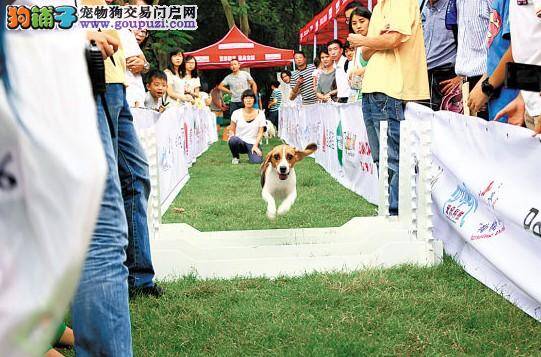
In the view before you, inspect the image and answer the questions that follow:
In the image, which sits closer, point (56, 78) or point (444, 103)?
point (56, 78)

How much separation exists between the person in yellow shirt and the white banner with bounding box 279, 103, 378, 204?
1.75m

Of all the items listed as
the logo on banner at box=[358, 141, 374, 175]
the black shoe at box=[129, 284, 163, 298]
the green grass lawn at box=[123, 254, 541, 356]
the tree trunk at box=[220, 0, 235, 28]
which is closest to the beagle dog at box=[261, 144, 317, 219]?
the logo on banner at box=[358, 141, 374, 175]

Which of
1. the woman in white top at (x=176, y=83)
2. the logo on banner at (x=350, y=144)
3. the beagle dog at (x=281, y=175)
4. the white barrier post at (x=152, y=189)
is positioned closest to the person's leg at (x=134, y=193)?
the white barrier post at (x=152, y=189)

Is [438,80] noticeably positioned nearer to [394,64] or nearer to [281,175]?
[394,64]

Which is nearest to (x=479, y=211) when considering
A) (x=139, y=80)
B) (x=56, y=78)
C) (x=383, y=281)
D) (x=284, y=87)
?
(x=383, y=281)

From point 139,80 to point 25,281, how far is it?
28.6 ft

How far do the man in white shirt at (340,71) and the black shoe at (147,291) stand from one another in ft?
26.5

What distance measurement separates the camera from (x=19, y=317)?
89cm

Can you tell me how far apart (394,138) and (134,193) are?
9.57ft

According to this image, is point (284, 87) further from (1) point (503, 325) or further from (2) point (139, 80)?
(1) point (503, 325)

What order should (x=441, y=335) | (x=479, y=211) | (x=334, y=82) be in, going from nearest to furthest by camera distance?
(x=441, y=335), (x=479, y=211), (x=334, y=82)

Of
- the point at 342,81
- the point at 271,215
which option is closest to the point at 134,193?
the point at 271,215

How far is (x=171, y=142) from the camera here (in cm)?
938

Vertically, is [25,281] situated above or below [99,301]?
above
